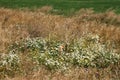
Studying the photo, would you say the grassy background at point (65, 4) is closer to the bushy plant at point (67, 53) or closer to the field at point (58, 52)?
the field at point (58, 52)

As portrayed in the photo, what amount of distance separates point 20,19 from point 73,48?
5471mm

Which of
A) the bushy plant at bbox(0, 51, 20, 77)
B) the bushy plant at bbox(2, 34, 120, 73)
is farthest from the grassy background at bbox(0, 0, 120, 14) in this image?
the bushy plant at bbox(0, 51, 20, 77)

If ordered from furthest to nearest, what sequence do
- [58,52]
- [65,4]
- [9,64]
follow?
[65,4]
[58,52]
[9,64]

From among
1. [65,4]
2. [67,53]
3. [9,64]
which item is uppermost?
[9,64]

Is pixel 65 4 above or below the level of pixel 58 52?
below

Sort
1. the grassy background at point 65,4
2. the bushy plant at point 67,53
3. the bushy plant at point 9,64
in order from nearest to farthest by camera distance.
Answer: the bushy plant at point 9,64 < the bushy plant at point 67,53 < the grassy background at point 65,4

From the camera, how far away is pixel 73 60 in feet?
29.6

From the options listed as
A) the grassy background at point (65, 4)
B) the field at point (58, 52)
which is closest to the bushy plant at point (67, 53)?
the field at point (58, 52)

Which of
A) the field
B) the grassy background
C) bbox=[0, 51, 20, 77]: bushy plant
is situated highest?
bbox=[0, 51, 20, 77]: bushy plant

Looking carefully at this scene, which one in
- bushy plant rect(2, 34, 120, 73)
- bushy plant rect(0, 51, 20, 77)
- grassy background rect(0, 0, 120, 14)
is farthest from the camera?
grassy background rect(0, 0, 120, 14)

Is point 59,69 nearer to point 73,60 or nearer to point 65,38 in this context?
point 73,60

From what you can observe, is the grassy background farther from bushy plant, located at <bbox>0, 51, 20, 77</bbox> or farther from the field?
bushy plant, located at <bbox>0, 51, 20, 77</bbox>

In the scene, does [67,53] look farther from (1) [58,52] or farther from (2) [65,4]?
(2) [65,4]

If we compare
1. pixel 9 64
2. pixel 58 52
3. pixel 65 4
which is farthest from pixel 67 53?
pixel 65 4
